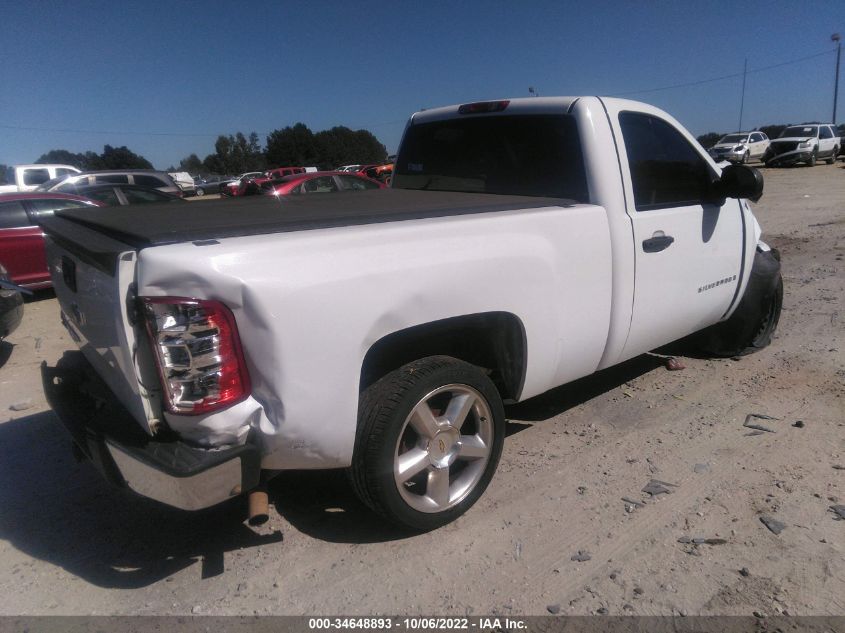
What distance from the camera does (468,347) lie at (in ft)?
10.3

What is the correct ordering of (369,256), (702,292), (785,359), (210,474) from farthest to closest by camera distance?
(785,359)
(702,292)
(369,256)
(210,474)

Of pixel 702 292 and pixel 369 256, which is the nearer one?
pixel 369 256

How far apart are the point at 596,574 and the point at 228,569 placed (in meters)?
1.57

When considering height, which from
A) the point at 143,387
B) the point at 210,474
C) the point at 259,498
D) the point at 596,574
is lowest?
the point at 596,574

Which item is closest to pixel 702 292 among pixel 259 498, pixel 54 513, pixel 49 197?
pixel 259 498

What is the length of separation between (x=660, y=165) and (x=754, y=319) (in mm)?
1771

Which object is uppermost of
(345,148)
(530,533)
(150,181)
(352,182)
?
(345,148)

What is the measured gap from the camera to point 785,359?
4906 mm

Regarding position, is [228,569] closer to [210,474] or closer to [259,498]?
[259,498]

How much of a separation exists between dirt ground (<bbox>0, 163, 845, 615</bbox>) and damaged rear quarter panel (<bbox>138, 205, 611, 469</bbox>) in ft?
2.04

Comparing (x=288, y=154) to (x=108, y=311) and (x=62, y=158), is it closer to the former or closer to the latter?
(x=62, y=158)

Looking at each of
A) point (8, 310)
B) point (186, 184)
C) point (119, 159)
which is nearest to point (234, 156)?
point (119, 159)

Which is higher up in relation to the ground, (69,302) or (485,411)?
(69,302)

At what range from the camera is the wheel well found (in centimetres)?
269
